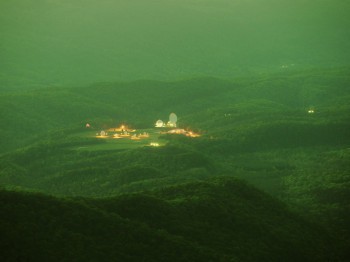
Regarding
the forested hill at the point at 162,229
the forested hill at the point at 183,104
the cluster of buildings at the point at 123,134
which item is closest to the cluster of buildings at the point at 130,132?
the cluster of buildings at the point at 123,134

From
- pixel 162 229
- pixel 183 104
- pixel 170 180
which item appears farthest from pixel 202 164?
pixel 183 104

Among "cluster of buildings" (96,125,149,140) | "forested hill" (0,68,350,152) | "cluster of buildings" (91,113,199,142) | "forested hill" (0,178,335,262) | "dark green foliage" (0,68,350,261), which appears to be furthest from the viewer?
"forested hill" (0,68,350,152)

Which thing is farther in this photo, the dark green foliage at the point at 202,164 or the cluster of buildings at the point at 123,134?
the cluster of buildings at the point at 123,134

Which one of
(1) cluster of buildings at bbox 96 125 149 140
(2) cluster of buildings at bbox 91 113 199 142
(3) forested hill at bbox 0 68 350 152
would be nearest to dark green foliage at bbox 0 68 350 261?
(3) forested hill at bbox 0 68 350 152

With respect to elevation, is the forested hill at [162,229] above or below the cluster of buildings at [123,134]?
below

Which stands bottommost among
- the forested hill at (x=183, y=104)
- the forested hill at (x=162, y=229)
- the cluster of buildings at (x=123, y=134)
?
the forested hill at (x=162, y=229)

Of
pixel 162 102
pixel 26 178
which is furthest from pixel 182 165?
pixel 162 102

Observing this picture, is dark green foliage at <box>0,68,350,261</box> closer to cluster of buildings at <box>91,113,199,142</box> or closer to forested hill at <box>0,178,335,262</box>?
forested hill at <box>0,178,335,262</box>

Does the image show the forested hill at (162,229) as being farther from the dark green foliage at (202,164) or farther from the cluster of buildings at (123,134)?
the cluster of buildings at (123,134)

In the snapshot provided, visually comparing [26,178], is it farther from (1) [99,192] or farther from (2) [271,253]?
(2) [271,253]
